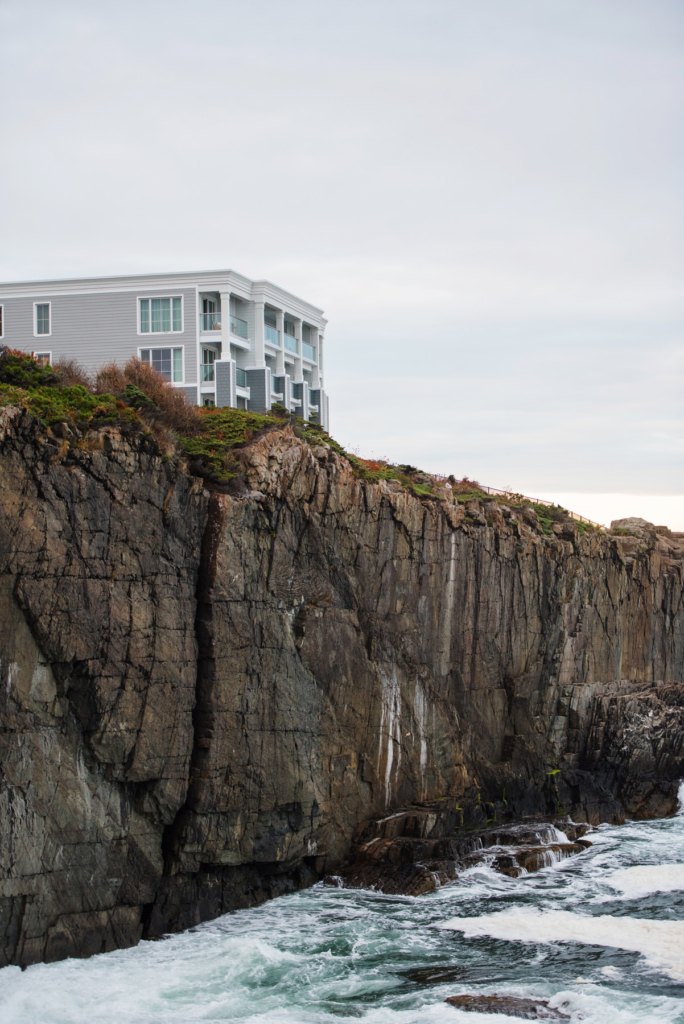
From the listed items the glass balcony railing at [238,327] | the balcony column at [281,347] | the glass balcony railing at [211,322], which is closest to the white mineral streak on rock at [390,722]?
the glass balcony railing at [211,322]

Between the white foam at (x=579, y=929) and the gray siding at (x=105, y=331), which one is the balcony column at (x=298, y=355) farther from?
the white foam at (x=579, y=929)

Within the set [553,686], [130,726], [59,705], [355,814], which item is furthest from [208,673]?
[553,686]

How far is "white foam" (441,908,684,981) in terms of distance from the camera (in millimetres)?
25297

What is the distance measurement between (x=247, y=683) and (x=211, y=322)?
3862 centimetres

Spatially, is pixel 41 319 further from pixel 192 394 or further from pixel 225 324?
pixel 225 324

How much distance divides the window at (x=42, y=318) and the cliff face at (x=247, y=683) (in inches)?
1368

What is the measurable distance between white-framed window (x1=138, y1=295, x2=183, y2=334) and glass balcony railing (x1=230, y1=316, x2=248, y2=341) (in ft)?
12.2

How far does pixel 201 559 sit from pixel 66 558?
447cm

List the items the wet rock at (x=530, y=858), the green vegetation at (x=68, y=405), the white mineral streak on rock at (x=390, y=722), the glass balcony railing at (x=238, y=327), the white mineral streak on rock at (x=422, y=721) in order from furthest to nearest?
the glass balcony railing at (x=238, y=327) → the white mineral streak on rock at (x=422, y=721) → the white mineral streak on rock at (x=390, y=722) → the wet rock at (x=530, y=858) → the green vegetation at (x=68, y=405)

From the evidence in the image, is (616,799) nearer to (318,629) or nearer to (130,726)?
(318,629)

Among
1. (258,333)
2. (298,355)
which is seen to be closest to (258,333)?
(258,333)

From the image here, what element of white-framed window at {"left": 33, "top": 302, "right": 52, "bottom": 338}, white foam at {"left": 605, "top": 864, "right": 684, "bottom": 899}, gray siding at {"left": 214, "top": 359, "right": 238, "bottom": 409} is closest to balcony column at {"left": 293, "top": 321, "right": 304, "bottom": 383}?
gray siding at {"left": 214, "top": 359, "right": 238, "bottom": 409}

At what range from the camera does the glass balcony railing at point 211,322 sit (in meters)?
62.2

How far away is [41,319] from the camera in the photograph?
62344 mm
